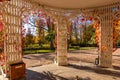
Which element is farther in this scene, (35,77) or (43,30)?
(43,30)

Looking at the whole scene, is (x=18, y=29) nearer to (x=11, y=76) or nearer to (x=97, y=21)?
(x=11, y=76)

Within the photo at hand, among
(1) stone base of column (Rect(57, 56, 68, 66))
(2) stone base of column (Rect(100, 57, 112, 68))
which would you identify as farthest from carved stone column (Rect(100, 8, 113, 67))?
(1) stone base of column (Rect(57, 56, 68, 66))

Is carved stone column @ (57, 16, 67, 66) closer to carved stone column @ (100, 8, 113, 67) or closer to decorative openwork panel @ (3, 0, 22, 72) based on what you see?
carved stone column @ (100, 8, 113, 67)

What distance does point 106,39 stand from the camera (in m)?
8.14

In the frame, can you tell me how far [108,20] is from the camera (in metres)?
8.06

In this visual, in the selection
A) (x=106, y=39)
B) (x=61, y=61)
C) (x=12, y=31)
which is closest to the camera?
(x=12, y=31)

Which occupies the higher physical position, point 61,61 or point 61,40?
point 61,40

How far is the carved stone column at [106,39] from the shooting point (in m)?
8.02

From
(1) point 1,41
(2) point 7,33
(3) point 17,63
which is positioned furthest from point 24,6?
(3) point 17,63

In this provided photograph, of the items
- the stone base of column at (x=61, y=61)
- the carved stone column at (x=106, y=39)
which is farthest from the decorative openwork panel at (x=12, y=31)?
the carved stone column at (x=106, y=39)

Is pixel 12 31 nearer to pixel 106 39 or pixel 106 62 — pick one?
pixel 106 39

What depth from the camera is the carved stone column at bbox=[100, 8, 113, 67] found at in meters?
8.02

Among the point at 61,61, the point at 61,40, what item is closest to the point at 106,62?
the point at 61,61

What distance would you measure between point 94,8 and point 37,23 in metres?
11.1
